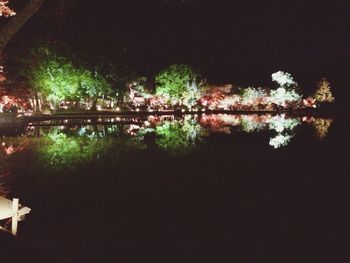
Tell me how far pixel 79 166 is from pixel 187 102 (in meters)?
44.8

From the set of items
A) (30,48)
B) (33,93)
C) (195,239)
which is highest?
(30,48)

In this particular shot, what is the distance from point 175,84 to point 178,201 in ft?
153

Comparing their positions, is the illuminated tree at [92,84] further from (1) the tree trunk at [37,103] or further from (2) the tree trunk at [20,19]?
(2) the tree trunk at [20,19]

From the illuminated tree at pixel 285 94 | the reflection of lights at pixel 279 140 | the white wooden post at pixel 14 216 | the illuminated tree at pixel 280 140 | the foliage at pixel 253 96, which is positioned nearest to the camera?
the white wooden post at pixel 14 216

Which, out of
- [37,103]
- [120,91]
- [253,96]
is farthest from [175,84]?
[37,103]

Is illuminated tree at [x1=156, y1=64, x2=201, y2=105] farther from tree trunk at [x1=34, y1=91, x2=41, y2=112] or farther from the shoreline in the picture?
tree trunk at [x1=34, y1=91, x2=41, y2=112]

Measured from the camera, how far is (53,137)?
80.0 feet

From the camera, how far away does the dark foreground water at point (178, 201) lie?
8180 mm

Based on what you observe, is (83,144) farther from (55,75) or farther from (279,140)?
(55,75)

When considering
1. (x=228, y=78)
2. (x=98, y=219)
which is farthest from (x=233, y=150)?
(x=228, y=78)

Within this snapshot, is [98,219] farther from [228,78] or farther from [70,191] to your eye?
[228,78]

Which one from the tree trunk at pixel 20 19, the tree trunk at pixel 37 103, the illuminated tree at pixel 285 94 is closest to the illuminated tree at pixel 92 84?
the tree trunk at pixel 37 103

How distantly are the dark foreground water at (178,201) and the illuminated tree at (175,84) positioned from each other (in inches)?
1422

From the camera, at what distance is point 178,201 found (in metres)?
11.4
